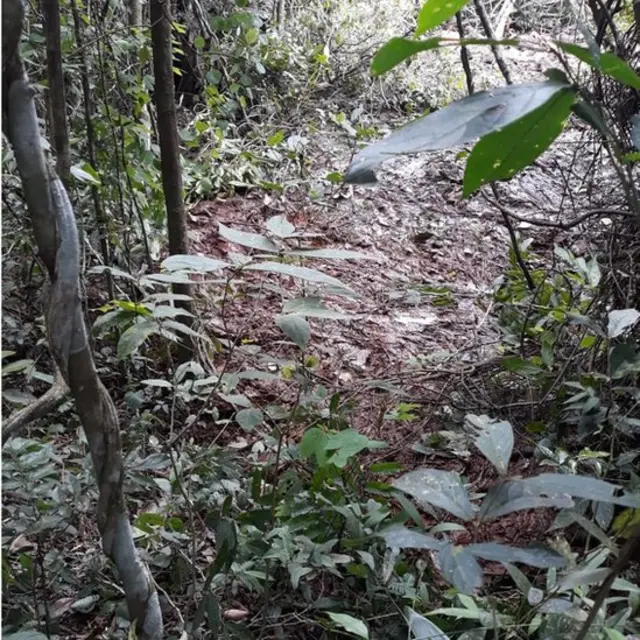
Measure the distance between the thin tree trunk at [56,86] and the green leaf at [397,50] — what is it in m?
0.97

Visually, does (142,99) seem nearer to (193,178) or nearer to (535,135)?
(193,178)

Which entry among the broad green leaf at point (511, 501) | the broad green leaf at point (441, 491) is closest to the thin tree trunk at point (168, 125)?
the broad green leaf at point (441, 491)

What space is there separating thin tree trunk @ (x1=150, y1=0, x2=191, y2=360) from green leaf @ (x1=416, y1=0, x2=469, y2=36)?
4.67 feet

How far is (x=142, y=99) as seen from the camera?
2.29m

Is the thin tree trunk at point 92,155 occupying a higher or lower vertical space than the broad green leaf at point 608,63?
higher

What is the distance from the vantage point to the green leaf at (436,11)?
485 mm

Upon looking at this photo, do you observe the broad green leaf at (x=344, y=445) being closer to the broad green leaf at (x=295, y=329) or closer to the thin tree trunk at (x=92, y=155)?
the broad green leaf at (x=295, y=329)

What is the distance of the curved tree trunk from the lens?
67 cm

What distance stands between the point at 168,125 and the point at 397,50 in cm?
151

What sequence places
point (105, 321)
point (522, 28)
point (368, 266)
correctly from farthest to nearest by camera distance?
point (522, 28), point (368, 266), point (105, 321)

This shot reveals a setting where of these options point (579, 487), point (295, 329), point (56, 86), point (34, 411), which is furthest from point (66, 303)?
point (56, 86)

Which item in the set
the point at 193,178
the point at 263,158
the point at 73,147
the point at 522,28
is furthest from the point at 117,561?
the point at 522,28

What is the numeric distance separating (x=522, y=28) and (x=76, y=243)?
5543 mm

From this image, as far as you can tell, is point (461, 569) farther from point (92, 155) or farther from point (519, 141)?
point (92, 155)
